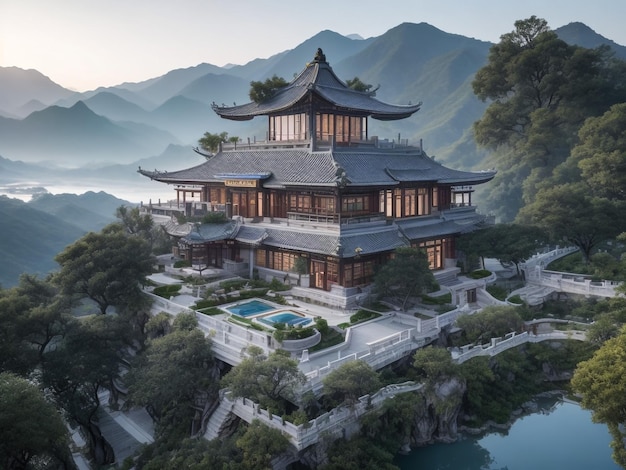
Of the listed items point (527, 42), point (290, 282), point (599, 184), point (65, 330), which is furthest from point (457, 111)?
point (65, 330)

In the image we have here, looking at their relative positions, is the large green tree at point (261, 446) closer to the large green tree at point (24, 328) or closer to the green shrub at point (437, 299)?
the large green tree at point (24, 328)

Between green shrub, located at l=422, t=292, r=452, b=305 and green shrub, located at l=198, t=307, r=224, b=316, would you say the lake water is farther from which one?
green shrub, located at l=198, t=307, r=224, b=316

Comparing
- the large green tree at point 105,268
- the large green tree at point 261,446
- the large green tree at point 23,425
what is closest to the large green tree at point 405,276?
the large green tree at point 261,446

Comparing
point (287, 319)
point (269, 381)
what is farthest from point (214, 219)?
point (269, 381)

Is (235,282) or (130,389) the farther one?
(235,282)

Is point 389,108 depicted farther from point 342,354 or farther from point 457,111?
point 457,111
